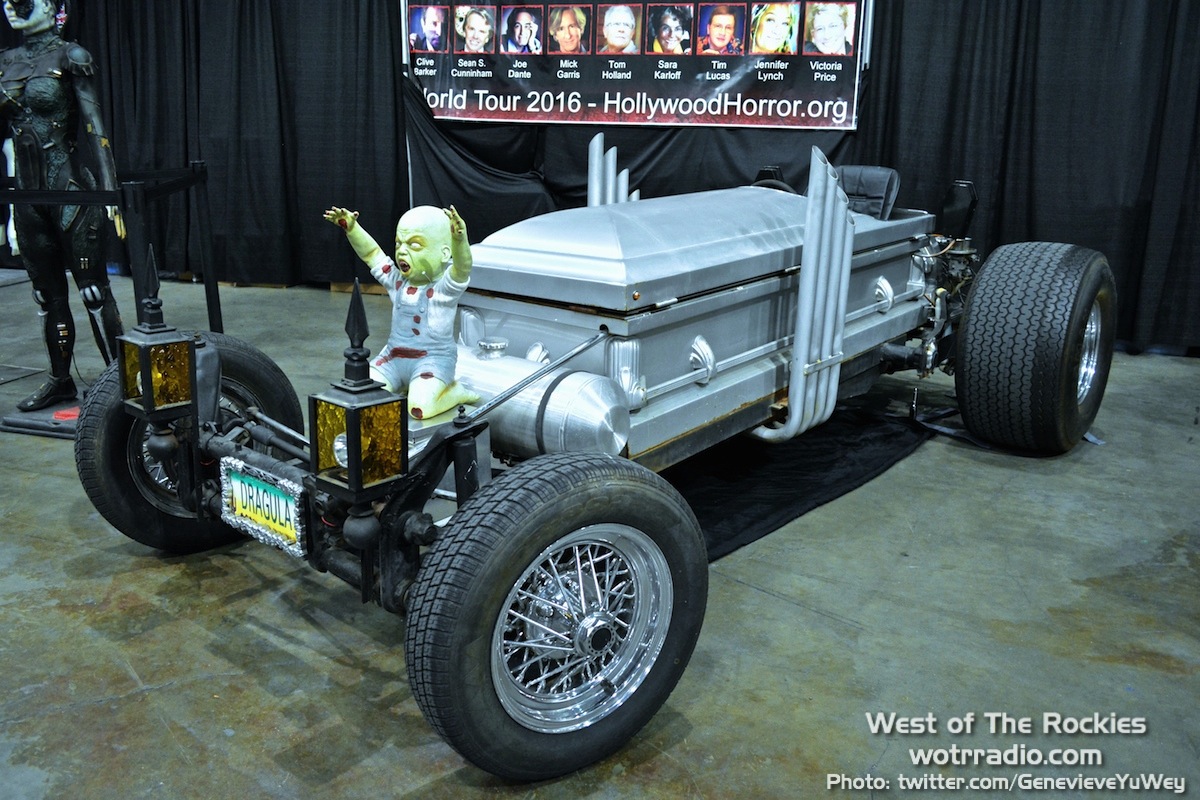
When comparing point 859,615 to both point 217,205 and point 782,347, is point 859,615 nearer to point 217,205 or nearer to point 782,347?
point 782,347

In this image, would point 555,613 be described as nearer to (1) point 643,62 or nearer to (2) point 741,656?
(2) point 741,656

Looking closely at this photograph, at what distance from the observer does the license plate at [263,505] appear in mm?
2729

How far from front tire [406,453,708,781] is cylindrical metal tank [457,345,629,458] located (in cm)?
55

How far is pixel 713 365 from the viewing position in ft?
12.7

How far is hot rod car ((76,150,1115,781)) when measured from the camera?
96.0 inches

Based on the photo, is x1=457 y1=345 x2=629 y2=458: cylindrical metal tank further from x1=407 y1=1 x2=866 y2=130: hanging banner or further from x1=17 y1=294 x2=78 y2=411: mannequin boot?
x1=407 y1=1 x2=866 y2=130: hanging banner

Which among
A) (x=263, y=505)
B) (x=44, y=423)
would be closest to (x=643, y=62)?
(x=44, y=423)

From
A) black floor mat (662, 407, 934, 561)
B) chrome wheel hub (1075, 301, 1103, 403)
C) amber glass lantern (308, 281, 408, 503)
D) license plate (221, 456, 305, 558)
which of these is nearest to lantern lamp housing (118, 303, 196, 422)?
license plate (221, 456, 305, 558)

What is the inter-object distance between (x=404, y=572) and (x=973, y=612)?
1.93 meters

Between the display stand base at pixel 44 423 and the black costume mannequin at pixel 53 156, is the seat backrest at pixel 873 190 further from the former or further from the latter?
the display stand base at pixel 44 423

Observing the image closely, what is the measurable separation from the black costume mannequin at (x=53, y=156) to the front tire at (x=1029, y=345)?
405cm

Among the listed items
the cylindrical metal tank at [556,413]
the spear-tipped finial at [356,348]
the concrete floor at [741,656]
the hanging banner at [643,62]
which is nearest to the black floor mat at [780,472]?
the concrete floor at [741,656]

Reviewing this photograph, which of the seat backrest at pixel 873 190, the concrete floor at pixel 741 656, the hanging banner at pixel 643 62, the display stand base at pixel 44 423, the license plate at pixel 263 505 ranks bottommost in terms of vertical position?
the concrete floor at pixel 741 656

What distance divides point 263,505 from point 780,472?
251cm
